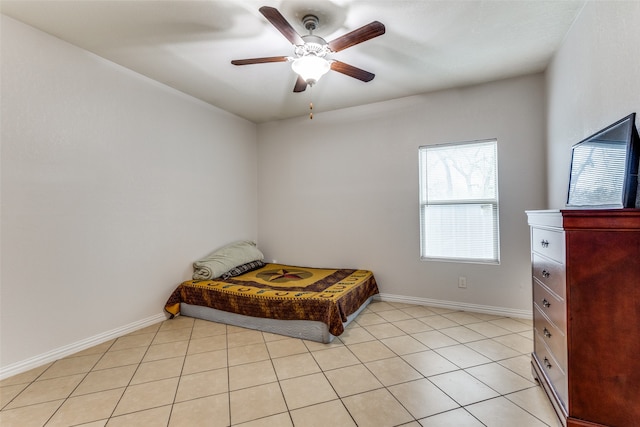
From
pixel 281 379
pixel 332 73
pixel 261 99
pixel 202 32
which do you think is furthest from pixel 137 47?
pixel 281 379

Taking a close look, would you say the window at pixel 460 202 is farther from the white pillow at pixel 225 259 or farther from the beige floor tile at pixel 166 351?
the beige floor tile at pixel 166 351

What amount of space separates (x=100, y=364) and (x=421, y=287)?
3.15 metres

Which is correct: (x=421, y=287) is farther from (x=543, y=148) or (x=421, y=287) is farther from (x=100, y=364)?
(x=100, y=364)

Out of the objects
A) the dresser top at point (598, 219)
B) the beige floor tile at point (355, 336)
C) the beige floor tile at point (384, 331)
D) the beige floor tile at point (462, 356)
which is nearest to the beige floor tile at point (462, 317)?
the beige floor tile at point (462, 356)

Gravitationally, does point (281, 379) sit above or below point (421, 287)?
below

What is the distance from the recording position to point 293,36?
1.79 metres

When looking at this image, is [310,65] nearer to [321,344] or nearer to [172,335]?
[321,344]

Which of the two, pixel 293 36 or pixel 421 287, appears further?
pixel 421 287

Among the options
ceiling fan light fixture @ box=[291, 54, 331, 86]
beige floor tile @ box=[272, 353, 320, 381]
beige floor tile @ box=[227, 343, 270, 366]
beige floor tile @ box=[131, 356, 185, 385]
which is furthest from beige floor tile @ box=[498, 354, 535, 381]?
ceiling fan light fixture @ box=[291, 54, 331, 86]

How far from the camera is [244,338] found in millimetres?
2604

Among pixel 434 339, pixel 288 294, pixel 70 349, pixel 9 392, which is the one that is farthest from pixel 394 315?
pixel 9 392

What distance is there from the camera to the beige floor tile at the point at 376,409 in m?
1.52

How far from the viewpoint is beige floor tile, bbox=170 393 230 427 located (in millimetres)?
1531

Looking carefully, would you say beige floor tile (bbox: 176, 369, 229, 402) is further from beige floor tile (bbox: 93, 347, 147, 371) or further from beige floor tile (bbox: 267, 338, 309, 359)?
beige floor tile (bbox: 93, 347, 147, 371)
